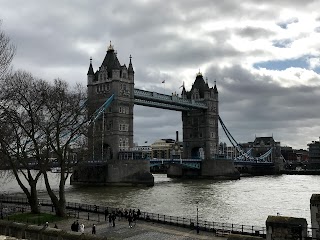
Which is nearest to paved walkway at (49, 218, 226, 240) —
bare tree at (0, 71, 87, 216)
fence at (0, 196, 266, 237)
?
fence at (0, 196, 266, 237)

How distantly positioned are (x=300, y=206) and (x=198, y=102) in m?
86.9

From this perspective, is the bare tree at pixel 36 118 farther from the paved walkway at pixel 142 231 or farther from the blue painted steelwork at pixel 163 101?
the blue painted steelwork at pixel 163 101

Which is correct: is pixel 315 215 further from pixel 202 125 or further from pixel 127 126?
pixel 202 125

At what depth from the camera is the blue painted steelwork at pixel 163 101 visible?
110000mm

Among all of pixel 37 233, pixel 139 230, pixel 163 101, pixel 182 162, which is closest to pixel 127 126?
pixel 163 101

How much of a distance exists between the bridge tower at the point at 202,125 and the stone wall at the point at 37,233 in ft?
382

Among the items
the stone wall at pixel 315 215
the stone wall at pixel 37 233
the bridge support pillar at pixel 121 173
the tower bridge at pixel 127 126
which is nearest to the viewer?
the stone wall at pixel 315 215

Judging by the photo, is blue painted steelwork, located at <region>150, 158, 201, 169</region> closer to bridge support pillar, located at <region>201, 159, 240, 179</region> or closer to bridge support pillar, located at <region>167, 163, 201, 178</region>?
bridge support pillar, located at <region>201, 159, 240, 179</region>

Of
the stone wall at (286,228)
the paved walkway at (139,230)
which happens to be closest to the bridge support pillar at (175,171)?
the paved walkway at (139,230)

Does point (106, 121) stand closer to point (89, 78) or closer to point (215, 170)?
point (89, 78)

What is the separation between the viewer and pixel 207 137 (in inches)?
5394

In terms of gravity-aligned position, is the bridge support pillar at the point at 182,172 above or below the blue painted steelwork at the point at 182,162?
below

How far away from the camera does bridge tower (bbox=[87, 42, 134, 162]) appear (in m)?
100

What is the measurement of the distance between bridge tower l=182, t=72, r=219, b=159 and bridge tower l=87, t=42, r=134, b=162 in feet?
132
